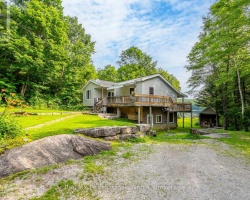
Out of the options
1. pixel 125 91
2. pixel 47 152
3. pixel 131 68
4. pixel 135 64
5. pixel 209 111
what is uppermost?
pixel 135 64

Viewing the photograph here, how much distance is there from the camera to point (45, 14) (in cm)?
2106

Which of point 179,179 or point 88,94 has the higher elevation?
point 88,94

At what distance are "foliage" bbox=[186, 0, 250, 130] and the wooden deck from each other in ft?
14.7

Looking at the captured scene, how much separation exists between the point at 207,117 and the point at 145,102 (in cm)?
1575

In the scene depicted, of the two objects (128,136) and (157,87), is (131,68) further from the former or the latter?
(128,136)

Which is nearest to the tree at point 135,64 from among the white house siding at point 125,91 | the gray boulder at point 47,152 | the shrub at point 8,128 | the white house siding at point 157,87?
the white house siding at point 125,91

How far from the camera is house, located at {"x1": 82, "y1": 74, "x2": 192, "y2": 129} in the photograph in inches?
647

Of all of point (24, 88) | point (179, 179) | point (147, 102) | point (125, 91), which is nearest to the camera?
point (179, 179)

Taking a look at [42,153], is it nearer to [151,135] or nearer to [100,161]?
[100,161]

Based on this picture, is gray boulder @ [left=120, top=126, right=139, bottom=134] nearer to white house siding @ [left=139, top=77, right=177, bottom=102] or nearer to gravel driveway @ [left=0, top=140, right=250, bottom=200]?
gravel driveway @ [left=0, top=140, right=250, bottom=200]

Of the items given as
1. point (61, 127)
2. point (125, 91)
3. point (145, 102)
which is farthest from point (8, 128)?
point (125, 91)

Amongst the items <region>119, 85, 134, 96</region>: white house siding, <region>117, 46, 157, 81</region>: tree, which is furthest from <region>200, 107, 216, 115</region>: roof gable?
<region>117, 46, 157, 81</region>: tree

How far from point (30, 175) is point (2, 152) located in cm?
146

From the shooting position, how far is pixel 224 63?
62.0 ft
